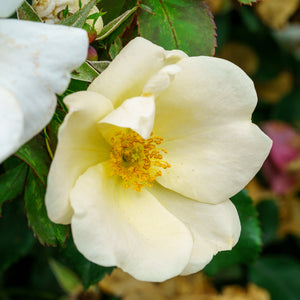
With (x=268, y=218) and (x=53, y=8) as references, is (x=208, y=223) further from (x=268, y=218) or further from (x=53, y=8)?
(x=268, y=218)

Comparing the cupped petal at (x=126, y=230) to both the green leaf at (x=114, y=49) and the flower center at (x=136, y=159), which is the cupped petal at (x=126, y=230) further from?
the green leaf at (x=114, y=49)

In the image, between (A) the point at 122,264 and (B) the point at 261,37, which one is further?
(B) the point at 261,37

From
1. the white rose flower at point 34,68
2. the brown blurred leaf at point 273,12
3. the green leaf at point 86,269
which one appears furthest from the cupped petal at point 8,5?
the brown blurred leaf at point 273,12

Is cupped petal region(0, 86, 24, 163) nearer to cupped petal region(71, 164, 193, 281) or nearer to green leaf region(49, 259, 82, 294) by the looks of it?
cupped petal region(71, 164, 193, 281)

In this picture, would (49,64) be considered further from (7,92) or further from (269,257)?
(269,257)

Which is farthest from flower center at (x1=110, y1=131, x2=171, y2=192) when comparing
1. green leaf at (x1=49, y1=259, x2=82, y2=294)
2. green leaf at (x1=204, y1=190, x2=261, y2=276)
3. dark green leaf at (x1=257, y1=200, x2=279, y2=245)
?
dark green leaf at (x1=257, y1=200, x2=279, y2=245)

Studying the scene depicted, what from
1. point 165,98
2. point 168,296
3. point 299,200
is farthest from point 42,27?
point 299,200
